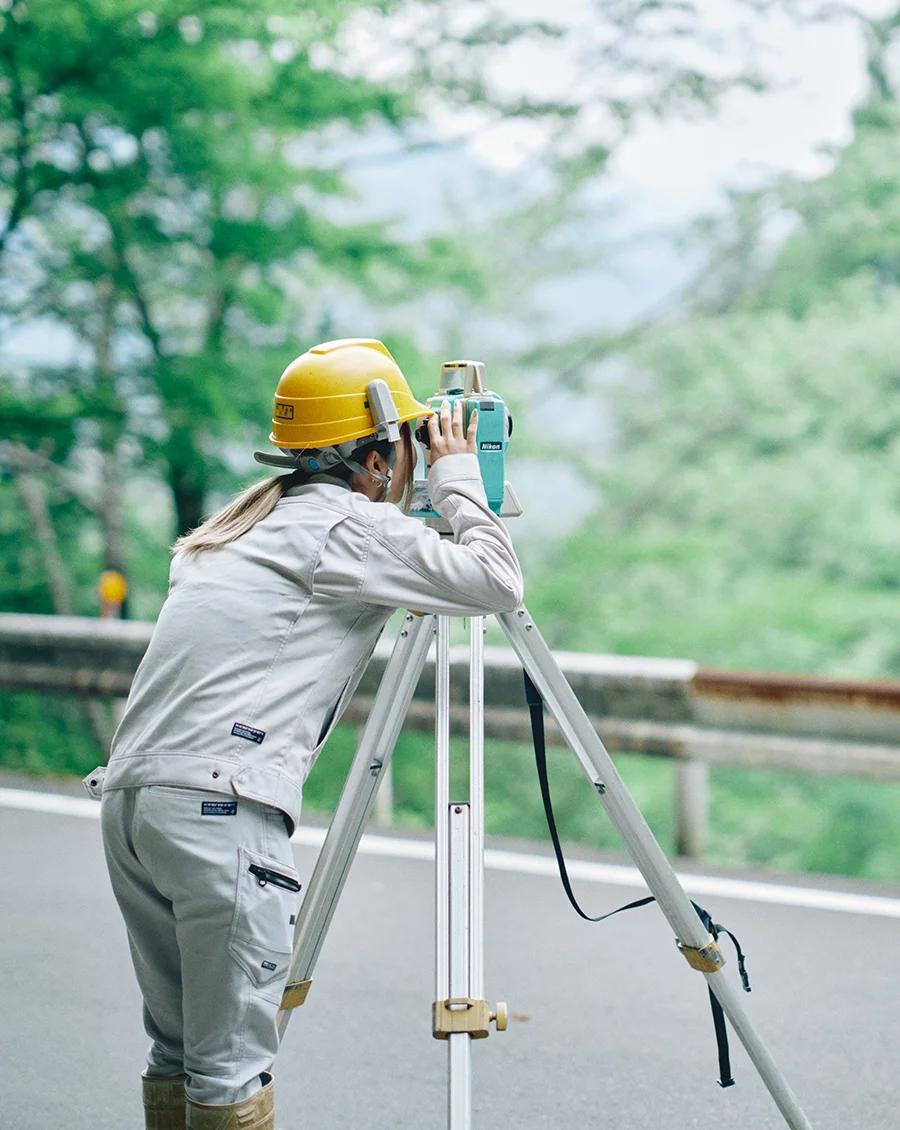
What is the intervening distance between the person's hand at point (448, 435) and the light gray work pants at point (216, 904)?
76 centimetres

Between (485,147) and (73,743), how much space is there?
8343mm

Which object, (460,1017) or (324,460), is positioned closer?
(460,1017)

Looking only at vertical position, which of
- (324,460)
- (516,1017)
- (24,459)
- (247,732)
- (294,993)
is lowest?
(516,1017)

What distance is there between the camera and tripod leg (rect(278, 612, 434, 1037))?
287 centimetres

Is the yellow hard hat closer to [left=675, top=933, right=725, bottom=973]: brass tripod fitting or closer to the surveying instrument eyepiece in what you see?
the surveying instrument eyepiece

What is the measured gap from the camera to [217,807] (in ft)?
7.76

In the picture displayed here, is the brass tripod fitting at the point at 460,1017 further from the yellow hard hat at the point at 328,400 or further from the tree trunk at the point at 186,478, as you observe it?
the tree trunk at the point at 186,478

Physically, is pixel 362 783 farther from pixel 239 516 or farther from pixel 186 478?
pixel 186 478

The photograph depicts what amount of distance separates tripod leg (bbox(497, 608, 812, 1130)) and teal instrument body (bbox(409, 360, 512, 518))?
0.27 meters

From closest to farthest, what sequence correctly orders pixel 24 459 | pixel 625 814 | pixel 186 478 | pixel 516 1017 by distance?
pixel 625 814
pixel 516 1017
pixel 186 478
pixel 24 459

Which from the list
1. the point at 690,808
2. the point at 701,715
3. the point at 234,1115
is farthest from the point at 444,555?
the point at 690,808

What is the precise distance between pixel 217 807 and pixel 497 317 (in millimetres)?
15946

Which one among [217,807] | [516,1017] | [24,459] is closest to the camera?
[217,807]

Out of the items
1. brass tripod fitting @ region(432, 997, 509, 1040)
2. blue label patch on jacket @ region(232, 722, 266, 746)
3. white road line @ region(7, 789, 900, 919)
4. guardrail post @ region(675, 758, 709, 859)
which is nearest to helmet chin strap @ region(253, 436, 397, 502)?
blue label patch on jacket @ region(232, 722, 266, 746)
